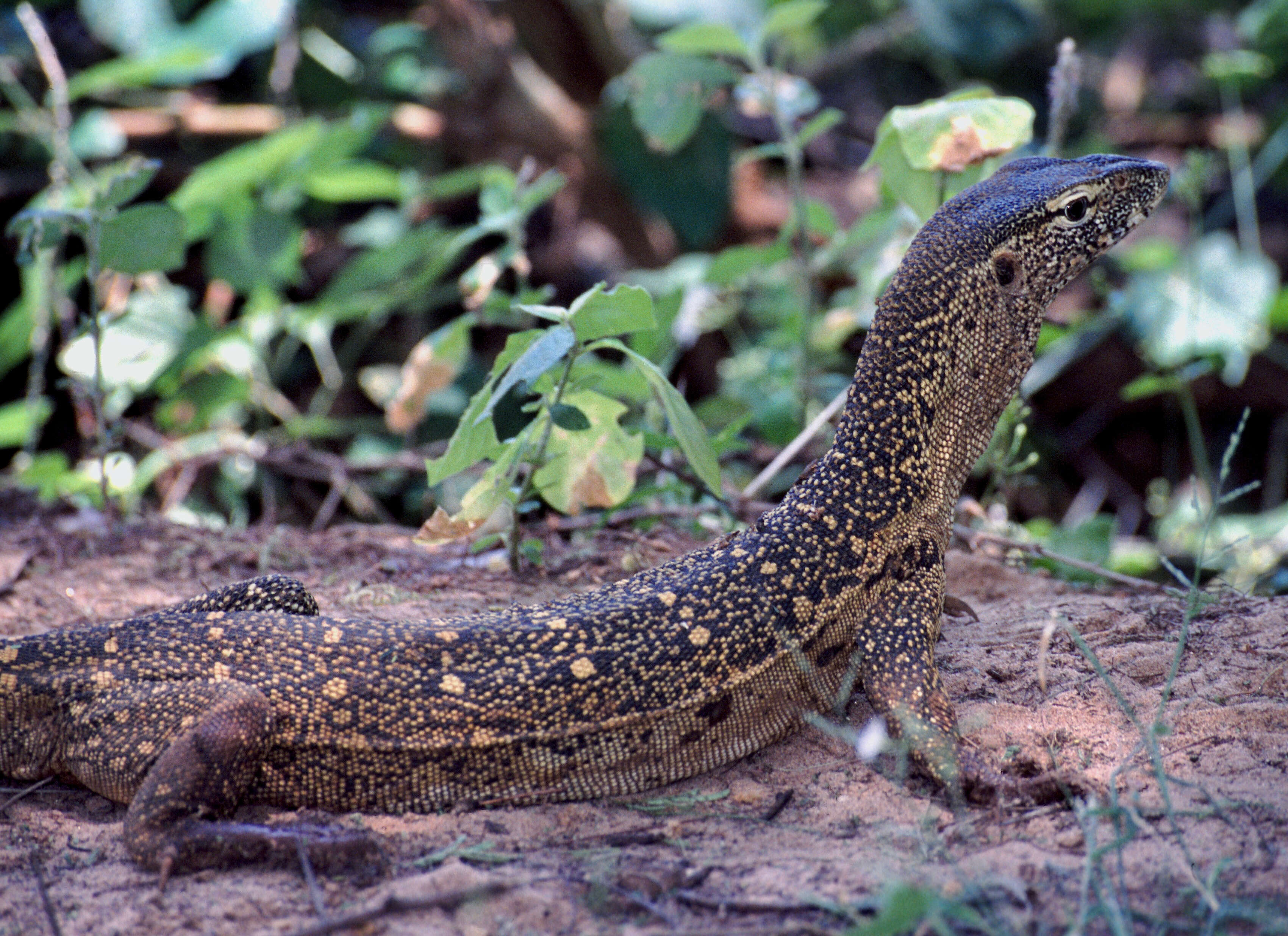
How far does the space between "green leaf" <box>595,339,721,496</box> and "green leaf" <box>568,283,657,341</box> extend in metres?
0.06

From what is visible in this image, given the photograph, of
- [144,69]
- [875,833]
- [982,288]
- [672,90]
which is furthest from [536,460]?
[144,69]

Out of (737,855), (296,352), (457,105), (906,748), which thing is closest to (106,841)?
(737,855)

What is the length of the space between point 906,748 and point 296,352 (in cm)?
836

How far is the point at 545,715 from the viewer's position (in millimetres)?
3465

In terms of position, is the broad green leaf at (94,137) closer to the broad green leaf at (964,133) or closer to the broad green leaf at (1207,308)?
the broad green leaf at (964,133)

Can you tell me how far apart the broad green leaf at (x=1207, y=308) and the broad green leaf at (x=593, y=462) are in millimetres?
3379

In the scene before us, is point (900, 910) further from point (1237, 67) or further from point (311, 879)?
point (1237, 67)

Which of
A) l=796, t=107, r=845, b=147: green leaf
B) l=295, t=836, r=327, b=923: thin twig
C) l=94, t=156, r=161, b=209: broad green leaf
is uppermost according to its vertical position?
l=796, t=107, r=845, b=147: green leaf

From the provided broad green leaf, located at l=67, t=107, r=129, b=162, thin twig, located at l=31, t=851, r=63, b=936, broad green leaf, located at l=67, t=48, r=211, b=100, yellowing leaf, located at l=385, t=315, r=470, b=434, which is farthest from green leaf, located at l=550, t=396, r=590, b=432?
broad green leaf, located at l=67, t=107, r=129, b=162

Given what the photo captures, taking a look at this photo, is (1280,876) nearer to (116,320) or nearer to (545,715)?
(545,715)

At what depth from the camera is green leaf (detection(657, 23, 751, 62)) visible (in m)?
5.83

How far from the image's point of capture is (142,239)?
17.0 feet

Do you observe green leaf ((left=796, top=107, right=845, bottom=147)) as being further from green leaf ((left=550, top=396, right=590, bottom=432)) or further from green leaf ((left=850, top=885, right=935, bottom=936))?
green leaf ((left=850, top=885, right=935, bottom=936))

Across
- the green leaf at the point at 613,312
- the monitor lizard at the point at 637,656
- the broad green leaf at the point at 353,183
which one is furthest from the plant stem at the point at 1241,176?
the broad green leaf at the point at 353,183
